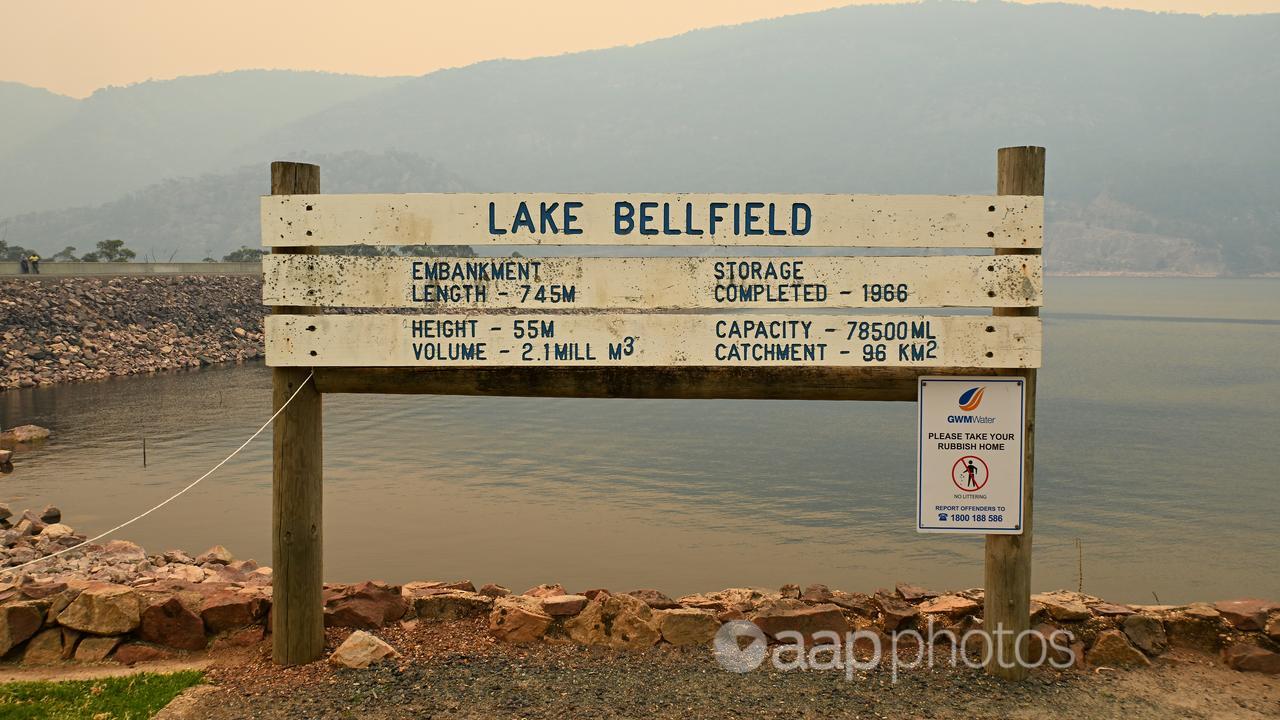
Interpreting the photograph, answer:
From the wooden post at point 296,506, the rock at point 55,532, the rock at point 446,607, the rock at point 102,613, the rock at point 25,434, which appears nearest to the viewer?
the wooden post at point 296,506

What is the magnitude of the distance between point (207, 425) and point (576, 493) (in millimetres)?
14963

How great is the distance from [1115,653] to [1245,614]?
3.89 feet

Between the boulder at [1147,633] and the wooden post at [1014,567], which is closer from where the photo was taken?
the wooden post at [1014,567]

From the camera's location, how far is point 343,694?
6.88 metres

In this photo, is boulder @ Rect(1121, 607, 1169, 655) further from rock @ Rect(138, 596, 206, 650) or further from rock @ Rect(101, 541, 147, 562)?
rock @ Rect(101, 541, 147, 562)

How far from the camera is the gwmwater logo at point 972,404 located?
7.22m

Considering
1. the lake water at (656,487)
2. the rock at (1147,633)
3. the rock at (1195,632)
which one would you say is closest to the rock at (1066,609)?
the rock at (1147,633)

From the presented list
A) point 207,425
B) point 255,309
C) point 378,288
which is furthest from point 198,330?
point 378,288

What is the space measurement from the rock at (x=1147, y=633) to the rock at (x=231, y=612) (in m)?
6.62

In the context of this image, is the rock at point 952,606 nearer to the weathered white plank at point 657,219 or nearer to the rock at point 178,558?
the weathered white plank at point 657,219

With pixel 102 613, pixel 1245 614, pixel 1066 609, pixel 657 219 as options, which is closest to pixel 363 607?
pixel 102 613

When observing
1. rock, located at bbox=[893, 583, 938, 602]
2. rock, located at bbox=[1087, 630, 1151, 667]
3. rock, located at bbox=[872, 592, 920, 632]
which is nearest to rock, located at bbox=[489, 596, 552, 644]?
rock, located at bbox=[872, 592, 920, 632]

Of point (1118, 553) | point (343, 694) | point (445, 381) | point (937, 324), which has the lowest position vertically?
point (1118, 553)

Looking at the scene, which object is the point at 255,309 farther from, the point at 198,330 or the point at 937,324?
the point at 937,324
